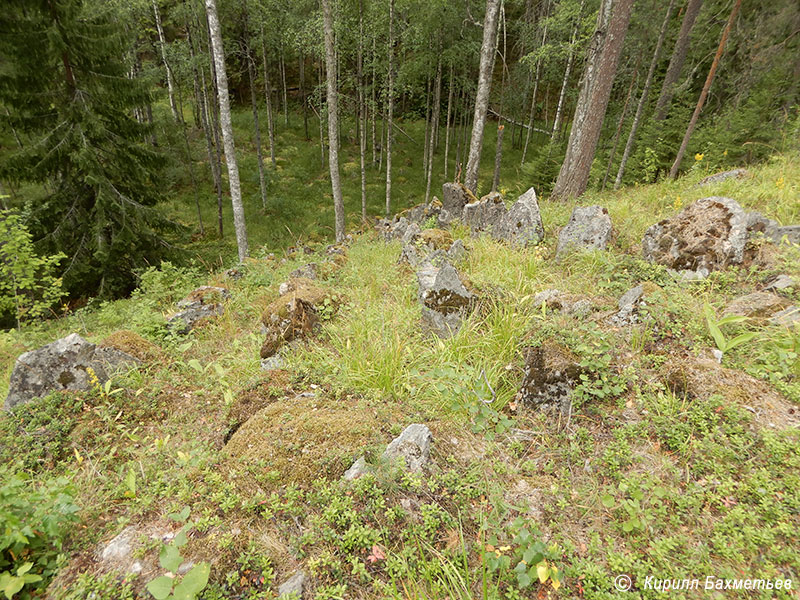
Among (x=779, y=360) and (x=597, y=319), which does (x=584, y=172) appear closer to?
(x=597, y=319)

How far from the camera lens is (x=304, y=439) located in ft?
9.27

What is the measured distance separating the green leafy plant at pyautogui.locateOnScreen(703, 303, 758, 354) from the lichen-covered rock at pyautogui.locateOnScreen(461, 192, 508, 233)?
3840mm

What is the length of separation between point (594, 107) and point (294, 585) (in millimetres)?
9819

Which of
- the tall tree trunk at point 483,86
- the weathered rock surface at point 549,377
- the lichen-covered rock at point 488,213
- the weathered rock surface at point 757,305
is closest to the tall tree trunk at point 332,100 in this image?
the tall tree trunk at point 483,86

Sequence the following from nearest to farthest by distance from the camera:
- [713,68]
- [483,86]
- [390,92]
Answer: [713,68]
[483,86]
[390,92]

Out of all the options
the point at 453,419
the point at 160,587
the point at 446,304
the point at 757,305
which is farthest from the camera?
the point at 446,304

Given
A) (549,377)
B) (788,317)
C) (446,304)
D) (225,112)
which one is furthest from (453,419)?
(225,112)

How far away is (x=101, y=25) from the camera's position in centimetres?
954

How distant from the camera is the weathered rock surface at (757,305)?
3240 mm

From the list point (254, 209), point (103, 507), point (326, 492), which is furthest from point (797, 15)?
point (254, 209)

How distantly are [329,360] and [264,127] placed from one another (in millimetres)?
28080

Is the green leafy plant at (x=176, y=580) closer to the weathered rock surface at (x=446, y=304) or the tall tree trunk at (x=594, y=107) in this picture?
the weathered rock surface at (x=446, y=304)

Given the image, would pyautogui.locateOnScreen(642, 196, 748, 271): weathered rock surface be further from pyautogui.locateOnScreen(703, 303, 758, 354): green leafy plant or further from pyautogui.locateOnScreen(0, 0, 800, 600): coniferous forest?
pyautogui.locateOnScreen(703, 303, 758, 354): green leafy plant

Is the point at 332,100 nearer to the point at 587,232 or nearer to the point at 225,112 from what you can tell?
the point at 225,112
